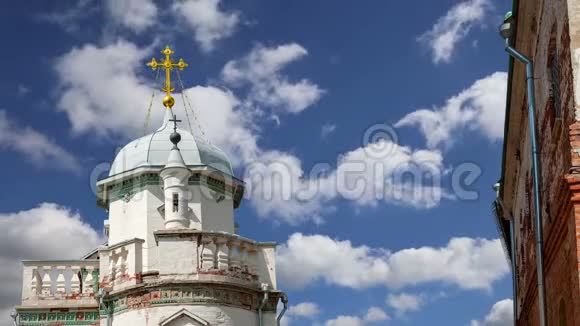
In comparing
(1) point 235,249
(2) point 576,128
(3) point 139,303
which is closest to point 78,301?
(3) point 139,303

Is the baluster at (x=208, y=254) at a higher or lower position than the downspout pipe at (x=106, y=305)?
higher

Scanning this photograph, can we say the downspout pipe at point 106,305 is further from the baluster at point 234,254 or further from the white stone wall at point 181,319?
the baluster at point 234,254

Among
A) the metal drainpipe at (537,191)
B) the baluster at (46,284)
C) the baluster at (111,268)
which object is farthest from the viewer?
the baluster at (46,284)

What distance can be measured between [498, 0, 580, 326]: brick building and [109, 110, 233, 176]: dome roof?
1046cm

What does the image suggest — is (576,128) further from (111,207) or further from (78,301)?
(111,207)

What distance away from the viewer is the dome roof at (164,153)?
82.4 feet

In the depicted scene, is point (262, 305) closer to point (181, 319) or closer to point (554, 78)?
point (181, 319)

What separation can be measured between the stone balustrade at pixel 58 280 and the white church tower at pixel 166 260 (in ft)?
0.08

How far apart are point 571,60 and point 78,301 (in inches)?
625

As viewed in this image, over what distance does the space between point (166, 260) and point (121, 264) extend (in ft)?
4.62

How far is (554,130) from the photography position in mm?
11695

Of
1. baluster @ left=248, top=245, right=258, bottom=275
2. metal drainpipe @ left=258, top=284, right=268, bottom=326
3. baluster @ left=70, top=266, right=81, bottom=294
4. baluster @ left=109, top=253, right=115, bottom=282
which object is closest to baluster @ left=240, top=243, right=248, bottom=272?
baluster @ left=248, top=245, right=258, bottom=275

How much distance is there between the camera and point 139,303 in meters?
21.5

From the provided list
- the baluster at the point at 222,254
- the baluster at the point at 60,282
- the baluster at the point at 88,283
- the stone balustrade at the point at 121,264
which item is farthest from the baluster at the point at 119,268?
the baluster at the point at 222,254
